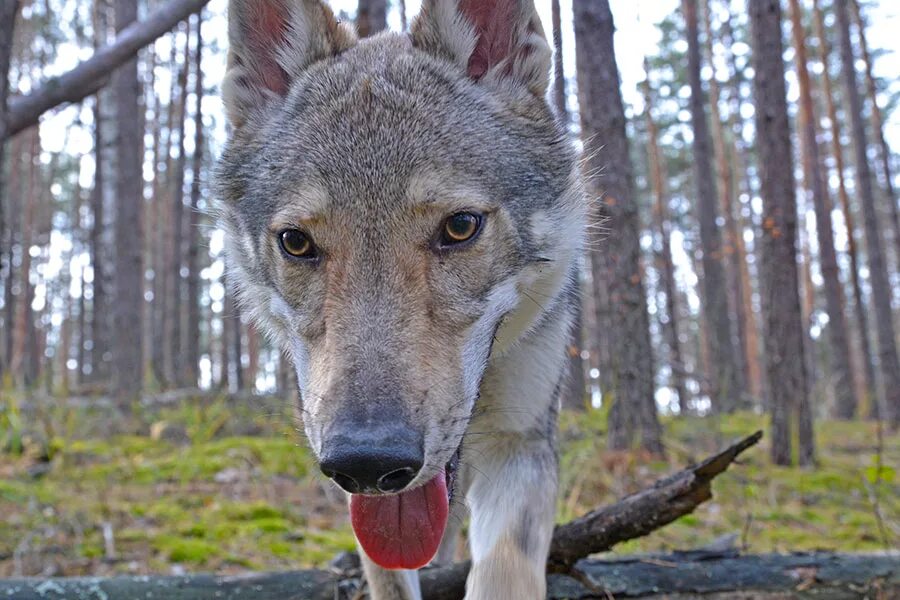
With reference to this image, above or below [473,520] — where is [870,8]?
above

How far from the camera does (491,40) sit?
312cm

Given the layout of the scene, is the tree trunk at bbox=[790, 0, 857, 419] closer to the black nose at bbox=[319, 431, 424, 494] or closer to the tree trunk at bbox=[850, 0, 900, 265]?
the tree trunk at bbox=[850, 0, 900, 265]

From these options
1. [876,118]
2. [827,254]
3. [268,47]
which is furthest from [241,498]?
[876,118]

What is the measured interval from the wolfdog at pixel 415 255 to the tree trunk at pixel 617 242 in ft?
14.4

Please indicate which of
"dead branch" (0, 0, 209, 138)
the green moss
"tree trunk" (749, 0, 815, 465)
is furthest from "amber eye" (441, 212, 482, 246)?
"tree trunk" (749, 0, 815, 465)

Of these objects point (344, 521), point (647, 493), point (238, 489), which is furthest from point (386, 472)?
point (238, 489)

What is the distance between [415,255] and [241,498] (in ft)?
16.4

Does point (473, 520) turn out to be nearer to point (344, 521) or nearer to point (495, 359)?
point (495, 359)

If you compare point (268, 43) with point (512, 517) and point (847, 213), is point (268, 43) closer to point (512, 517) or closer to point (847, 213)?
point (512, 517)

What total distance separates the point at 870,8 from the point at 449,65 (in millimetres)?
27374

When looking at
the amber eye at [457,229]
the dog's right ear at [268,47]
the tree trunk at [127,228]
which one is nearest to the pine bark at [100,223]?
the tree trunk at [127,228]

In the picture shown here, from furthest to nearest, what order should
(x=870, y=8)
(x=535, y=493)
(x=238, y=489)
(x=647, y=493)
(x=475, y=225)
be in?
1. (x=870, y=8)
2. (x=238, y=489)
3. (x=647, y=493)
4. (x=535, y=493)
5. (x=475, y=225)

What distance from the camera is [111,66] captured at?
4328mm

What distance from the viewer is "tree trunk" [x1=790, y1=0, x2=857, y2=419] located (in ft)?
58.4
